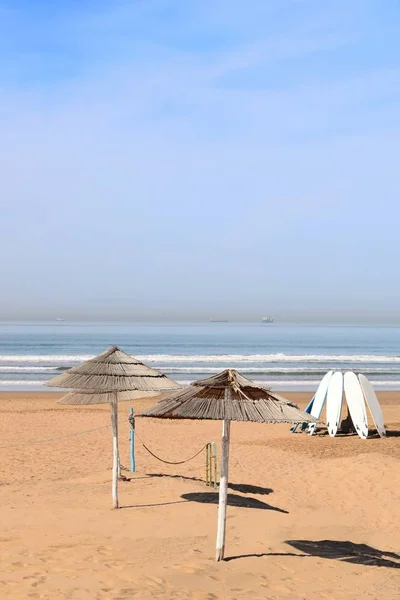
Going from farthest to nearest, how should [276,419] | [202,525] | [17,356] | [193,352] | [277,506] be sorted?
[193,352]
[17,356]
[277,506]
[202,525]
[276,419]

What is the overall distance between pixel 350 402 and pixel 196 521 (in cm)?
1090

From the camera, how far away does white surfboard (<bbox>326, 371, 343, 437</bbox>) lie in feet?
67.9

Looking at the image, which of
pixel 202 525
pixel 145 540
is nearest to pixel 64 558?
pixel 145 540

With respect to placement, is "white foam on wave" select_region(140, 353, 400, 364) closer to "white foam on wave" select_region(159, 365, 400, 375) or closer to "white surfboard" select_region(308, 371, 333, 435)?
"white foam on wave" select_region(159, 365, 400, 375)

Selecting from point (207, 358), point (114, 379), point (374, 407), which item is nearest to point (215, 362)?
point (207, 358)

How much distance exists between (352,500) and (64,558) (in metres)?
6.87

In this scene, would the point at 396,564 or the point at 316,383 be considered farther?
the point at 316,383

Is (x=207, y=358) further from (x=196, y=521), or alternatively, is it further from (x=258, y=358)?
(x=196, y=521)

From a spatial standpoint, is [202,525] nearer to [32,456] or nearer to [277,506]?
[277,506]

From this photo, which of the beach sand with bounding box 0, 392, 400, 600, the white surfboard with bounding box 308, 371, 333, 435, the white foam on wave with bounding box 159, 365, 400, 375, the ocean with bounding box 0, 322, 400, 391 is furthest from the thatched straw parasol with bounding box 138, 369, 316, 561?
the white foam on wave with bounding box 159, 365, 400, 375

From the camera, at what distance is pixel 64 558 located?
8852 millimetres

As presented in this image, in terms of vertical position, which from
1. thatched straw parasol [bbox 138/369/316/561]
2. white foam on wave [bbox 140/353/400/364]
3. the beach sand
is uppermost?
thatched straw parasol [bbox 138/369/316/561]

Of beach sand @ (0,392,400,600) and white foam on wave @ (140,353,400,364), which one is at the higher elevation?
white foam on wave @ (140,353,400,364)

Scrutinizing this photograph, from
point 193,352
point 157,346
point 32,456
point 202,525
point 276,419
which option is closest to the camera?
point 276,419
